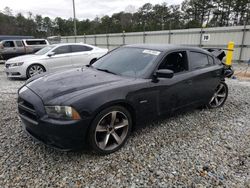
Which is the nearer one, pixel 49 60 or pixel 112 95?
pixel 112 95

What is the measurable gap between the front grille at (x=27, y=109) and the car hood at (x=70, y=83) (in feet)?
0.62

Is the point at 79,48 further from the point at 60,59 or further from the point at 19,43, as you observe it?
the point at 19,43

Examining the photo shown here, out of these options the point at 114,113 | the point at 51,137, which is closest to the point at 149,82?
the point at 114,113

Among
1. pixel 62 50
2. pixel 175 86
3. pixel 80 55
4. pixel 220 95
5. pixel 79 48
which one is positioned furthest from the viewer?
pixel 79 48

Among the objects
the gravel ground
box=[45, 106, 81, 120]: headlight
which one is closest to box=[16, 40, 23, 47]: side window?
the gravel ground

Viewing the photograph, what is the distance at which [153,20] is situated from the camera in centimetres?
4384

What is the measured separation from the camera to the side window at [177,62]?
3438 millimetres

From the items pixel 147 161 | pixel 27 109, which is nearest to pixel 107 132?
pixel 147 161

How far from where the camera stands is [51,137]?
2.29m

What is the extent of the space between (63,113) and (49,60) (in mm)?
5899

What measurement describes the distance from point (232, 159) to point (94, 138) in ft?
6.43

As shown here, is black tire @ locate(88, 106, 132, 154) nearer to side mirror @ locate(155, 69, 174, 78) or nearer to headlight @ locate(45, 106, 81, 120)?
headlight @ locate(45, 106, 81, 120)

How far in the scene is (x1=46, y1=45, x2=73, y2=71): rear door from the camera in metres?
7.53

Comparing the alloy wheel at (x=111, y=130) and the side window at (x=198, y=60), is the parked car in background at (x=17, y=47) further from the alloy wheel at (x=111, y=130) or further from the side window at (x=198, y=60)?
the alloy wheel at (x=111, y=130)
